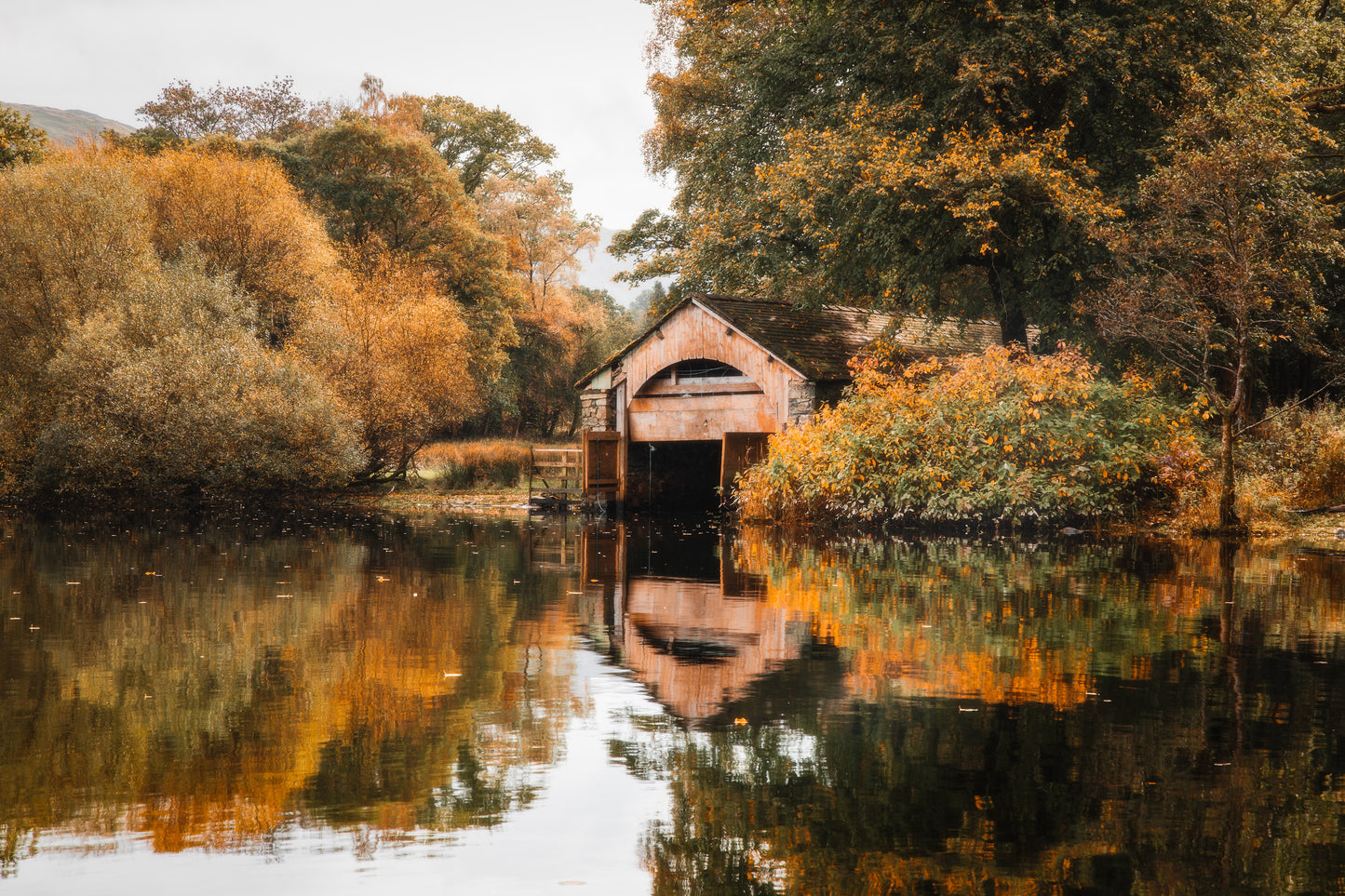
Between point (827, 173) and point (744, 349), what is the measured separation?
15.5ft

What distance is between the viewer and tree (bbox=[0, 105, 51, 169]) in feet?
115

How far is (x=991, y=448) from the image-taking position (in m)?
20.5

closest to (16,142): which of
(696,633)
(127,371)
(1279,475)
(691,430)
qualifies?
(127,371)

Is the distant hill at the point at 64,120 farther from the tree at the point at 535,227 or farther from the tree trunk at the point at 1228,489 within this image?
the tree trunk at the point at 1228,489

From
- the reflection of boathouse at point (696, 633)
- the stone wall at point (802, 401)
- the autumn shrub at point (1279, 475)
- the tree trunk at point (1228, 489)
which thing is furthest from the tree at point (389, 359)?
the tree trunk at point (1228, 489)

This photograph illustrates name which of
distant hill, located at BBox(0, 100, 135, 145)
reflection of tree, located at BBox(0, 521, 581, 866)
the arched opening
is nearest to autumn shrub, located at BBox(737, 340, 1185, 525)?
the arched opening

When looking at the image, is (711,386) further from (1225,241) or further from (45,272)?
(45,272)

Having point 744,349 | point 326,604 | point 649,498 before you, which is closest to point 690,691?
point 326,604

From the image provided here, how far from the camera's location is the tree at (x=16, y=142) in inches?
1380

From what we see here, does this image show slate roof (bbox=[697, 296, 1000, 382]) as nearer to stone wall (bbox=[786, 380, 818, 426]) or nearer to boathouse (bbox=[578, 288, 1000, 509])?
boathouse (bbox=[578, 288, 1000, 509])

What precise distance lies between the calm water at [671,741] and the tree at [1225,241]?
28.8ft

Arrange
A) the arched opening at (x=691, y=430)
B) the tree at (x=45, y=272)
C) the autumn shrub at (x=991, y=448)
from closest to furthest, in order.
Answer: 1. the autumn shrub at (x=991, y=448)
2. the arched opening at (x=691, y=430)
3. the tree at (x=45, y=272)

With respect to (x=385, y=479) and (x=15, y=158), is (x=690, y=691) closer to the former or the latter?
(x=385, y=479)

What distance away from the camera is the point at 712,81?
35406mm
